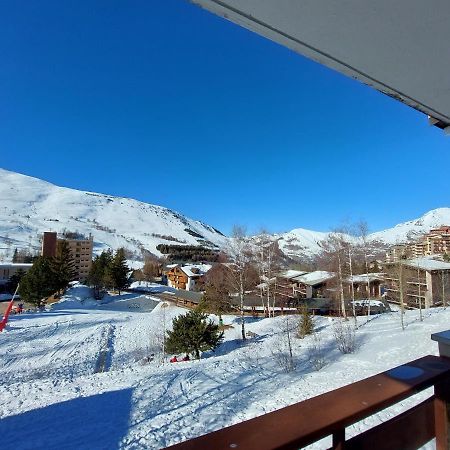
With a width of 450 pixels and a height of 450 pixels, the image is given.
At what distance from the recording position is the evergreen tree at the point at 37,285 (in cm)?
2709

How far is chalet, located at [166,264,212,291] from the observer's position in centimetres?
3770

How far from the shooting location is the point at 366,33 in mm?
1177

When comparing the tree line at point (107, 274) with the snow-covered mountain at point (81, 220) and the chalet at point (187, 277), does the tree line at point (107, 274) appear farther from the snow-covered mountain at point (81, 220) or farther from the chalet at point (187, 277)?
the snow-covered mountain at point (81, 220)

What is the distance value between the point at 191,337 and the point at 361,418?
48.1 feet

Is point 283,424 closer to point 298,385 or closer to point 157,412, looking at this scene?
point 157,412

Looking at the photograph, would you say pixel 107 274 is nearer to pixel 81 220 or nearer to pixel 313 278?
pixel 313 278

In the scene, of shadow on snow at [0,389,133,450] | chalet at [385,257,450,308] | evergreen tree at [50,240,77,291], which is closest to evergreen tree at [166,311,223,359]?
shadow on snow at [0,389,133,450]

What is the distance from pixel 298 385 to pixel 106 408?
5.54m

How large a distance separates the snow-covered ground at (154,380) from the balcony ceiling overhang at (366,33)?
239 cm

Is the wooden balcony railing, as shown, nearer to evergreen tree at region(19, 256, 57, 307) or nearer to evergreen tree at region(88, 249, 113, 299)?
evergreen tree at region(19, 256, 57, 307)

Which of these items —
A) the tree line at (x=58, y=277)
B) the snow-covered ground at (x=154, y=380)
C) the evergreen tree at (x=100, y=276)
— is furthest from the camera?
the evergreen tree at (x=100, y=276)

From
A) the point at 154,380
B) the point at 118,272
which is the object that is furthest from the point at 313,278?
the point at 118,272

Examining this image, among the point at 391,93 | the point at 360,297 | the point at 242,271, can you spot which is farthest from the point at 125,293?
the point at 391,93

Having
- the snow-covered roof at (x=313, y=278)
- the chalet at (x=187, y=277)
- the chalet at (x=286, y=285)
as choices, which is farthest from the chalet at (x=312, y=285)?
the chalet at (x=187, y=277)
